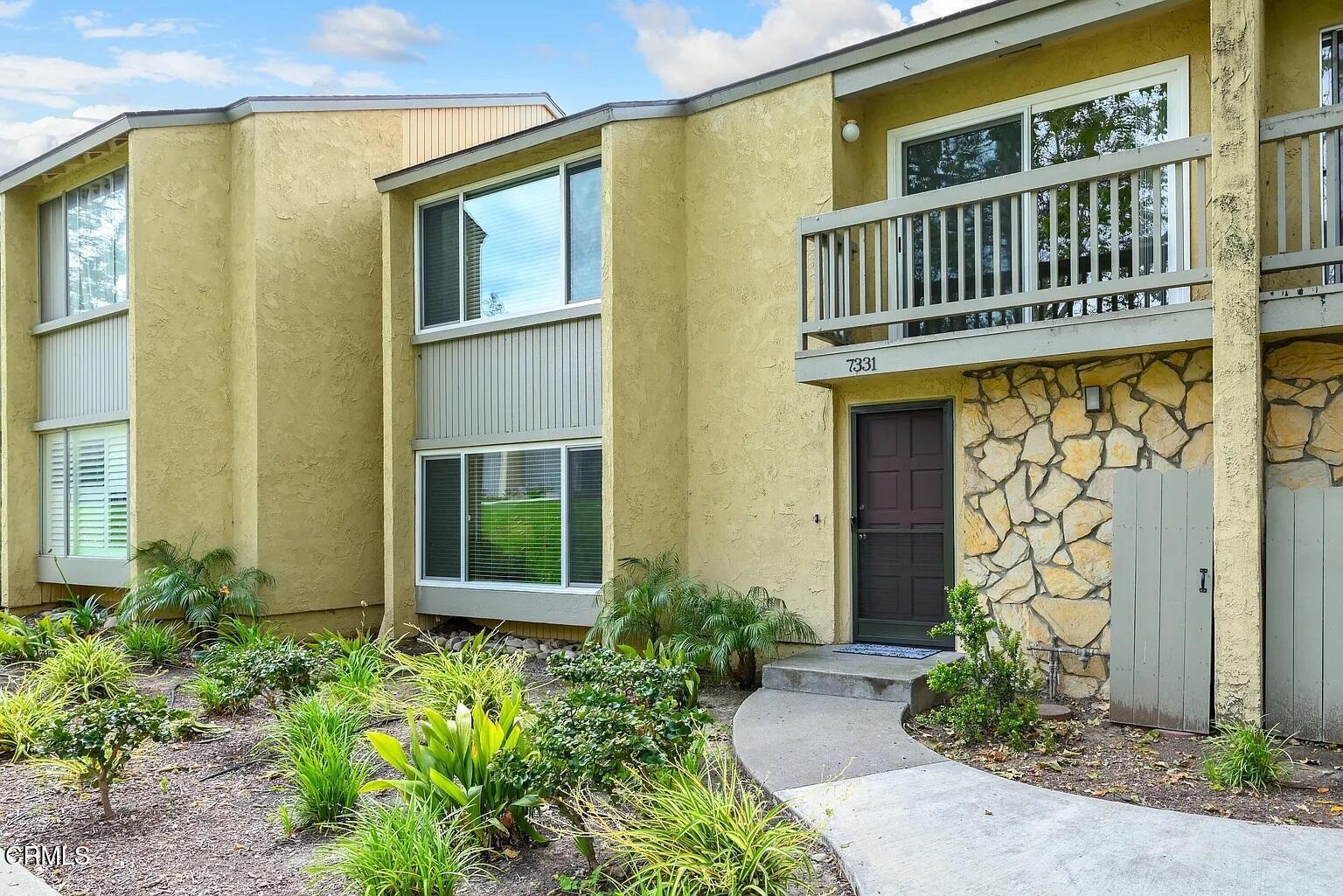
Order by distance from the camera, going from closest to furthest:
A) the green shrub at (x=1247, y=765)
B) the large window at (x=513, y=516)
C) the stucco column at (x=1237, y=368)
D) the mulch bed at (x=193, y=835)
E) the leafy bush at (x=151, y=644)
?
the mulch bed at (x=193, y=835)
the green shrub at (x=1247, y=765)
the stucco column at (x=1237, y=368)
the large window at (x=513, y=516)
the leafy bush at (x=151, y=644)

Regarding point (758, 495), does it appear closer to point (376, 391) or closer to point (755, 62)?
point (376, 391)

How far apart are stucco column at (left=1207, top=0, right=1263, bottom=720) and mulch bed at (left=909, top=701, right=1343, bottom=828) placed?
1.50 ft

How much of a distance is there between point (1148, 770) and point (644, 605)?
4307 mm

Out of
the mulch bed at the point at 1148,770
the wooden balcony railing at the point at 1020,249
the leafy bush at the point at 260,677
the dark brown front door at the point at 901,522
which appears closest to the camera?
the mulch bed at the point at 1148,770

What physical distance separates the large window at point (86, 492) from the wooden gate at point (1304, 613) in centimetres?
1156

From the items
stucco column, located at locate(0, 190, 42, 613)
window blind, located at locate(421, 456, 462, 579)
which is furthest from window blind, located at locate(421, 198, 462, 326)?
stucco column, located at locate(0, 190, 42, 613)

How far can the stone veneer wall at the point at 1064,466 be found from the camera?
22.5 feet

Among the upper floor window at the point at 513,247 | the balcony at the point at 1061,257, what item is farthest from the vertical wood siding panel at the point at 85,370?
the balcony at the point at 1061,257

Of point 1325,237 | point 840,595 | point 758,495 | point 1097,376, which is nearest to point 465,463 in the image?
point 758,495

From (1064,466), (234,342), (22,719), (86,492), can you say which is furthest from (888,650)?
(86,492)

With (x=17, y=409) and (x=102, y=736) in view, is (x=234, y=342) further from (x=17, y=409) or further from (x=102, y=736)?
(x=102, y=736)

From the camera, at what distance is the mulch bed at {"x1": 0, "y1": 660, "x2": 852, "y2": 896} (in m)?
4.41

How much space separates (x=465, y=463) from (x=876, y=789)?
674cm

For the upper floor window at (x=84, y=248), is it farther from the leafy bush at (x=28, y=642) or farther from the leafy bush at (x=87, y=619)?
the leafy bush at (x=28, y=642)
